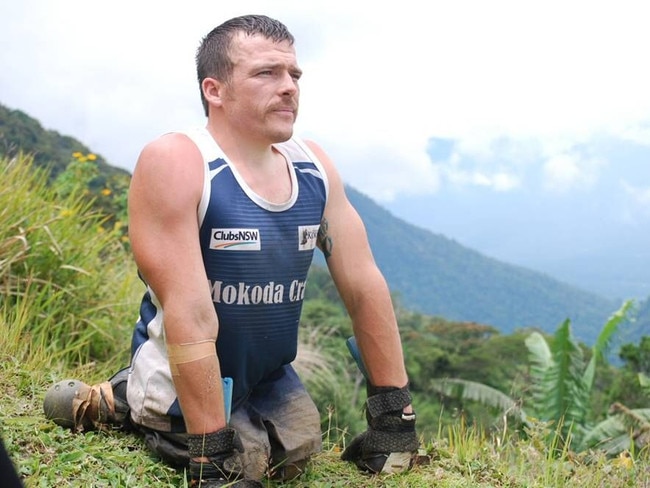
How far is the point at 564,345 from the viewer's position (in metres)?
10.9

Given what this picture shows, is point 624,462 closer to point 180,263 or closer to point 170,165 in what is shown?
point 180,263

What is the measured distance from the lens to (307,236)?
113 inches

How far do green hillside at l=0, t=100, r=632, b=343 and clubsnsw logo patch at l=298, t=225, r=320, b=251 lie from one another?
126m

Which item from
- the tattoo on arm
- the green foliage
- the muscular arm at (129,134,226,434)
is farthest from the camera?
A: the green foliage

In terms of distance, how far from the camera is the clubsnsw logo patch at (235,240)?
2.67 m

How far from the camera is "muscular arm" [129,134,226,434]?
2.58 m

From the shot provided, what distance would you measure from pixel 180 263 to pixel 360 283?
2.40ft

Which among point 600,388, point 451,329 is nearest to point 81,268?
point 600,388

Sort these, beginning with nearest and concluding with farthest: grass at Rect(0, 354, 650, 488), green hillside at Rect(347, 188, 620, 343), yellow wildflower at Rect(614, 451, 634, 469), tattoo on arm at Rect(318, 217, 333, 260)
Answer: grass at Rect(0, 354, 650, 488) < tattoo on arm at Rect(318, 217, 333, 260) < yellow wildflower at Rect(614, 451, 634, 469) < green hillside at Rect(347, 188, 620, 343)

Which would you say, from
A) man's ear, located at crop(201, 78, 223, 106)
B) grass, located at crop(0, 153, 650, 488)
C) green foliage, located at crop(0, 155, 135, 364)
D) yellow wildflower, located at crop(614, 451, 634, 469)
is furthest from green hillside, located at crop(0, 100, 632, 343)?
man's ear, located at crop(201, 78, 223, 106)

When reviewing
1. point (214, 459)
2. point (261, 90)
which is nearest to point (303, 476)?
point (214, 459)

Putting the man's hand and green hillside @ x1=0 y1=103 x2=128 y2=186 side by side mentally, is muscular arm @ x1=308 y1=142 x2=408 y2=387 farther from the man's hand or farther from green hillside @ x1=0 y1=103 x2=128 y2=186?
green hillside @ x1=0 y1=103 x2=128 y2=186

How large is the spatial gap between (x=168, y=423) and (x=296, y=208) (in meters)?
0.83

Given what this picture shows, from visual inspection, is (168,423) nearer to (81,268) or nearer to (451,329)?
(81,268)
